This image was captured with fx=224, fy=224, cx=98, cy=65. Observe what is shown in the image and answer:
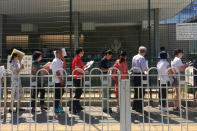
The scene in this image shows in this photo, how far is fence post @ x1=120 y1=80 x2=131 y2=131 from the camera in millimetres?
3914

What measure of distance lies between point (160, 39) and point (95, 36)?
2423mm

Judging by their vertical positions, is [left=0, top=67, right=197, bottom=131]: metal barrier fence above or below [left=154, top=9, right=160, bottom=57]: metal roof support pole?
below

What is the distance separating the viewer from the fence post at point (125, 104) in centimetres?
391

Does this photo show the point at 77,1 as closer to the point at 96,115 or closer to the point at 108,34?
A: the point at 108,34

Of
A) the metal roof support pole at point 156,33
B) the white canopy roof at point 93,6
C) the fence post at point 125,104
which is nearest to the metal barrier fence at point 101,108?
the fence post at point 125,104

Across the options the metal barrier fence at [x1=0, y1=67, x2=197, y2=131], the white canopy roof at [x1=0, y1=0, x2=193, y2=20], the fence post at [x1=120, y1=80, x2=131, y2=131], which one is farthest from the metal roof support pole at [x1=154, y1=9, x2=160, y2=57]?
the fence post at [x1=120, y1=80, x2=131, y2=131]

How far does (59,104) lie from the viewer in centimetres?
593

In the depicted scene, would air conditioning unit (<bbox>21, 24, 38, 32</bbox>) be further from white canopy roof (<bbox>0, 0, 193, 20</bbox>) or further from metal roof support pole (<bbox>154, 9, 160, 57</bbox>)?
metal roof support pole (<bbox>154, 9, 160, 57</bbox>)

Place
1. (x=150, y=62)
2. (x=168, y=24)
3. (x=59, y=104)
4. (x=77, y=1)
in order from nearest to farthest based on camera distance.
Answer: (x=59, y=104) → (x=150, y=62) → (x=168, y=24) → (x=77, y=1)

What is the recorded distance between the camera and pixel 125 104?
3.95 meters

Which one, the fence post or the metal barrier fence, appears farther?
the metal barrier fence

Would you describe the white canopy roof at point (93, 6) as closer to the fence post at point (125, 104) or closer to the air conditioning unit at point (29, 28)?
the air conditioning unit at point (29, 28)

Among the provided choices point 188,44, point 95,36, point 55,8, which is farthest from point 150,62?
point 55,8

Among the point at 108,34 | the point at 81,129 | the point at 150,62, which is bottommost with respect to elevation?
the point at 81,129
